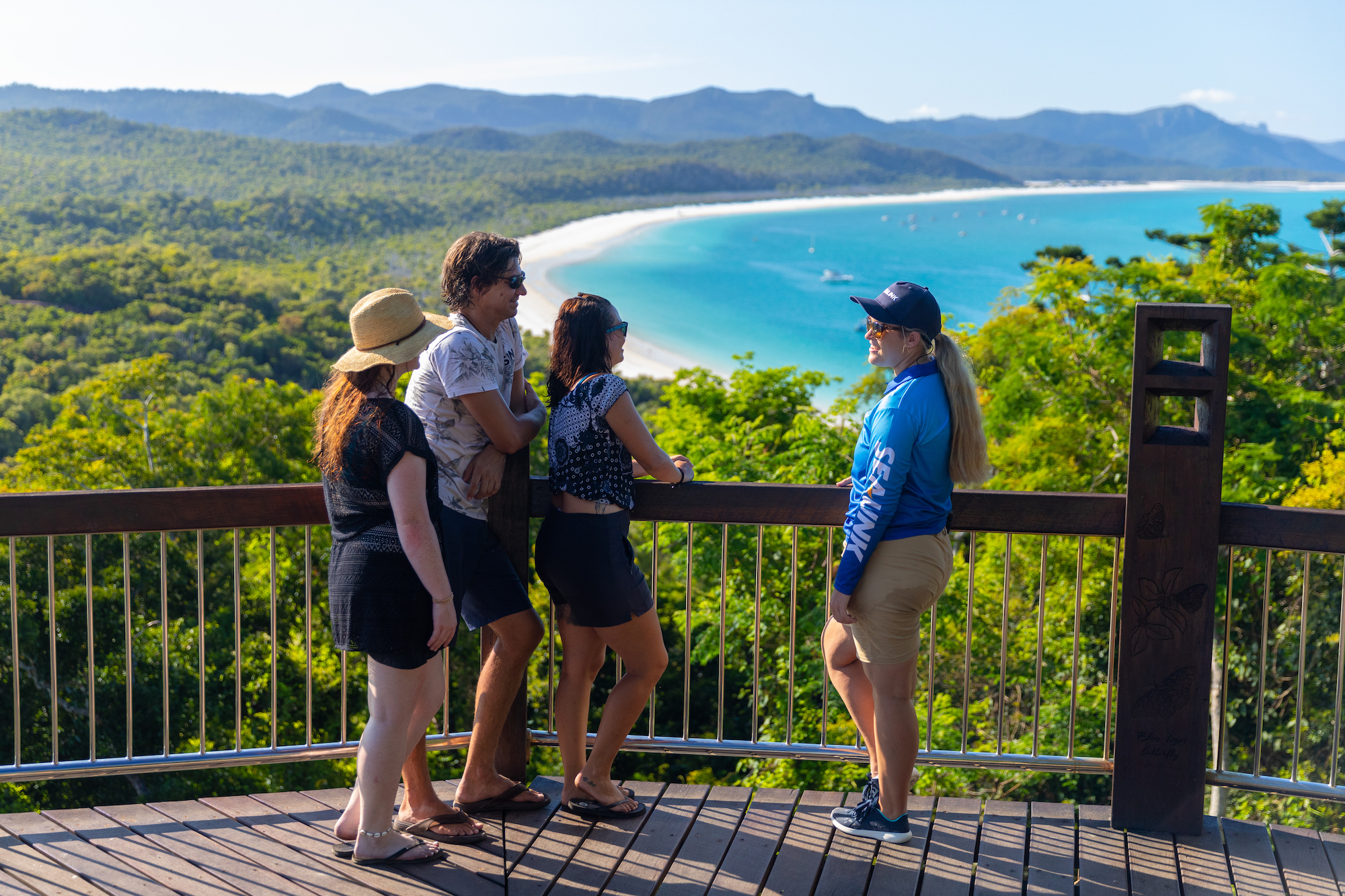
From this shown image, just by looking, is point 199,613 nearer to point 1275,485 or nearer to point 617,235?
point 1275,485

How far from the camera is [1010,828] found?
3.09 metres

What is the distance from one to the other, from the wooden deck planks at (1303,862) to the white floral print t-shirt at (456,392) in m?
2.31

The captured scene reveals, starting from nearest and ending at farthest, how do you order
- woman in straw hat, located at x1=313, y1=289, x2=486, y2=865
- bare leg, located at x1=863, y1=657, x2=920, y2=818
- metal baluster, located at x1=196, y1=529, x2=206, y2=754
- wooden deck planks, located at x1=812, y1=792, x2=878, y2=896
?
woman in straw hat, located at x1=313, y1=289, x2=486, y2=865 < metal baluster, located at x1=196, y1=529, x2=206, y2=754 < wooden deck planks, located at x1=812, y1=792, x2=878, y2=896 < bare leg, located at x1=863, y1=657, x2=920, y2=818

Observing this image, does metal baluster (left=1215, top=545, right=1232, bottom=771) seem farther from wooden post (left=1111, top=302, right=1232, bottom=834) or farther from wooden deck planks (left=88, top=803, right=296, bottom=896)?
wooden deck planks (left=88, top=803, right=296, bottom=896)

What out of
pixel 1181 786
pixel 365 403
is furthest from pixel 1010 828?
pixel 365 403

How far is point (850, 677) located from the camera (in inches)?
118

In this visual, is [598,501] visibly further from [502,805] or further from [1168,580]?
[1168,580]

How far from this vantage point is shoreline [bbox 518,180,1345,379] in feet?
211

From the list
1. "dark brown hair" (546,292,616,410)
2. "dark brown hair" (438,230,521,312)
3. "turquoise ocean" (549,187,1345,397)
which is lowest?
"dark brown hair" (546,292,616,410)

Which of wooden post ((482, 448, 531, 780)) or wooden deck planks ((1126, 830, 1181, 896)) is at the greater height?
wooden post ((482, 448, 531, 780))

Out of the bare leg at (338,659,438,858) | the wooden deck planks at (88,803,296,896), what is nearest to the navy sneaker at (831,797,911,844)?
the bare leg at (338,659,438,858)

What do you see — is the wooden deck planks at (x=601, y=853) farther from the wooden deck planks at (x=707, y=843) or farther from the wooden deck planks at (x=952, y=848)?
the wooden deck planks at (x=952, y=848)

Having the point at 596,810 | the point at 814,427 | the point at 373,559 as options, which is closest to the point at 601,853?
the point at 596,810

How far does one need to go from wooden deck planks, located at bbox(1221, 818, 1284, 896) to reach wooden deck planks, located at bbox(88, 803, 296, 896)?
7.83 feet
